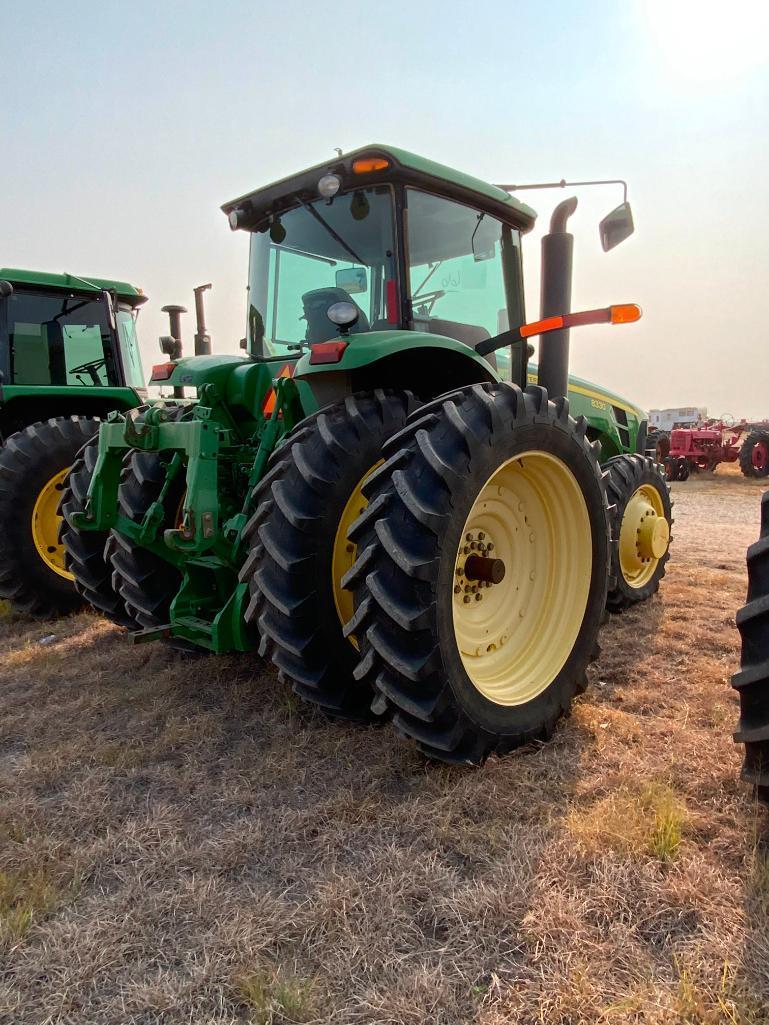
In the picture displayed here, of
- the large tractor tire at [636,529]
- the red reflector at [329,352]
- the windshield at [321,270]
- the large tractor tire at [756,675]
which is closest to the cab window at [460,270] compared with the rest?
the windshield at [321,270]

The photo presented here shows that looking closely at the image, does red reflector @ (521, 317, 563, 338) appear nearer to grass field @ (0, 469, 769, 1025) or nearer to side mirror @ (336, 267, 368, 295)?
side mirror @ (336, 267, 368, 295)

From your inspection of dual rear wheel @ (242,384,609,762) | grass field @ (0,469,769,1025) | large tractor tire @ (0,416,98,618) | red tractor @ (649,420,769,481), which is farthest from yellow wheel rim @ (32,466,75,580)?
red tractor @ (649,420,769,481)

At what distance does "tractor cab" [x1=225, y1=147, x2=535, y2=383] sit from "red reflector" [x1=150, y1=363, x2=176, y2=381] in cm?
41

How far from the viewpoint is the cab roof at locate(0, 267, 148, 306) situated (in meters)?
5.57

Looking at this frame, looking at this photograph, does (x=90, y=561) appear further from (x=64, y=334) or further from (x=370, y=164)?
(x=64, y=334)

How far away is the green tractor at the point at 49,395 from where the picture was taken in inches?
184

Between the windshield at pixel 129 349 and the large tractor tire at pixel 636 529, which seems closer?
the large tractor tire at pixel 636 529

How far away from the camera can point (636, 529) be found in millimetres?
4566

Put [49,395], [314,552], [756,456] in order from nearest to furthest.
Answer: [314,552], [49,395], [756,456]

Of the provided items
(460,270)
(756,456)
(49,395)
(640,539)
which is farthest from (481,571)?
(756,456)

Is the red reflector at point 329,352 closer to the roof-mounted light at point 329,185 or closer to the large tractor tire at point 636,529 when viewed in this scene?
the roof-mounted light at point 329,185

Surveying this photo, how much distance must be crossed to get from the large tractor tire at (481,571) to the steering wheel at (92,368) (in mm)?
4373

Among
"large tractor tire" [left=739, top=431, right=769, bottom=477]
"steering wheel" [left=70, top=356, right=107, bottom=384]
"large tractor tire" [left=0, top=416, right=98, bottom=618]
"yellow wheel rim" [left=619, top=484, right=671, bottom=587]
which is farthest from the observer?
"large tractor tire" [left=739, top=431, right=769, bottom=477]

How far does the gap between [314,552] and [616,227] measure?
219 cm
